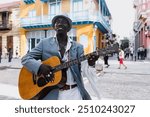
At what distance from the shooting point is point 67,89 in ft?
5.03

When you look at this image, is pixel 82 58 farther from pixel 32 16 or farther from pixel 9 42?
pixel 9 42

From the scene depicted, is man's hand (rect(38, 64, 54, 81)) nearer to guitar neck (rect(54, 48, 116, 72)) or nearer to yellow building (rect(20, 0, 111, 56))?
guitar neck (rect(54, 48, 116, 72))

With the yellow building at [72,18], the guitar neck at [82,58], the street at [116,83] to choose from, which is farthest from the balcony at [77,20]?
the guitar neck at [82,58]

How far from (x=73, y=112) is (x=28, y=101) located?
22 centimetres

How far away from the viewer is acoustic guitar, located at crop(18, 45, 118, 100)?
1.49 m

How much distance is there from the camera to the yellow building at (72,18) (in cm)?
214

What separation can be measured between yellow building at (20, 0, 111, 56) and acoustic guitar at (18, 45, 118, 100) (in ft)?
1.30

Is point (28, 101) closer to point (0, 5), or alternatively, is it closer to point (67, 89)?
point (67, 89)

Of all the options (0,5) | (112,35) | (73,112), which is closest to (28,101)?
(73,112)

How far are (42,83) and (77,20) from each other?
0.76m

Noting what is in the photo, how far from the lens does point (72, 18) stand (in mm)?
2082

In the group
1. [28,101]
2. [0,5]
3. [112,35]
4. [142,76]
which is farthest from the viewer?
[142,76]

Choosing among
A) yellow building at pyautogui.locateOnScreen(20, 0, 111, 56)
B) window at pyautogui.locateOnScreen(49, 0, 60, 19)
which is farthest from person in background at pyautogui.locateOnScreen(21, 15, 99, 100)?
window at pyautogui.locateOnScreen(49, 0, 60, 19)

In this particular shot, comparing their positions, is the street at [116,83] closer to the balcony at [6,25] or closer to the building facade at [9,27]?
the building facade at [9,27]
